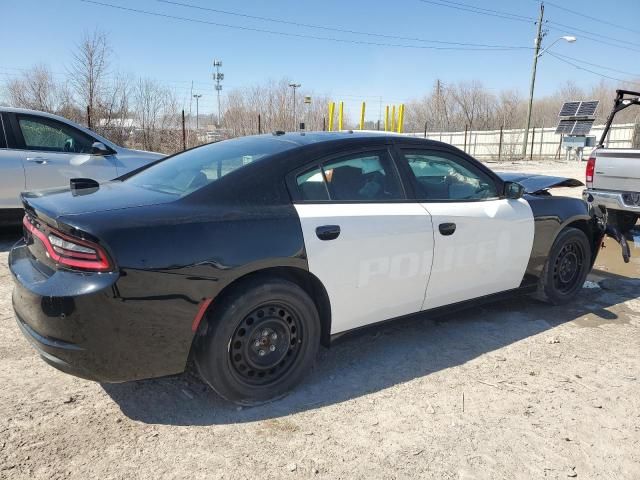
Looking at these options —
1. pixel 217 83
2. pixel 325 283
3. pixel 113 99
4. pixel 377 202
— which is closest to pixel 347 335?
pixel 325 283

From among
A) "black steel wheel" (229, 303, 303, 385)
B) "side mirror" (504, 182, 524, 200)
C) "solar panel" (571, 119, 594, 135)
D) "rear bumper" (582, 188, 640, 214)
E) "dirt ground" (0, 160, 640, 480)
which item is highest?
"solar panel" (571, 119, 594, 135)

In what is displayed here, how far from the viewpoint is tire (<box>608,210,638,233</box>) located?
289 inches

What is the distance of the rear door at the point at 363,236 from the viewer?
2.92m

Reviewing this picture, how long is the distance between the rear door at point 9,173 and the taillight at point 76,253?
4.26 meters

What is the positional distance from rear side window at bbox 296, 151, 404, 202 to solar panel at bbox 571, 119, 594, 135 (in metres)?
31.0

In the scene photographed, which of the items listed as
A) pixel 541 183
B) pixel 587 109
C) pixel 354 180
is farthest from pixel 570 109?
pixel 354 180

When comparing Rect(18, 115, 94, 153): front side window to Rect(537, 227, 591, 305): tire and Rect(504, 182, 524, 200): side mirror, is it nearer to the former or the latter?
Rect(504, 182, 524, 200): side mirror

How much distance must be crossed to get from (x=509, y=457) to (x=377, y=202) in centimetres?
160

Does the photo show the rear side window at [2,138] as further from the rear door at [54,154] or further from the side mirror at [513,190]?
the side mirror at [513,190]

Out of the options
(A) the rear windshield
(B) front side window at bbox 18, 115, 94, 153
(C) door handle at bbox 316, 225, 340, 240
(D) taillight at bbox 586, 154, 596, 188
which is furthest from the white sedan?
(D) taillight at bbox 586, 154, 596, 188

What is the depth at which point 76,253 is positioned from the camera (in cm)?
237

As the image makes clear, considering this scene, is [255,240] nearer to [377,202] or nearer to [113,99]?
[377,202]

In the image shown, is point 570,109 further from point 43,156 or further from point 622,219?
point 43,156

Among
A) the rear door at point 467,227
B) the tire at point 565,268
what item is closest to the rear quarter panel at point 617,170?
the tire at point 565,268
